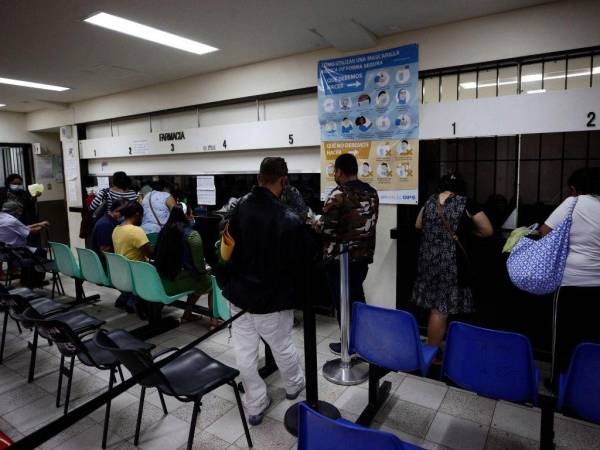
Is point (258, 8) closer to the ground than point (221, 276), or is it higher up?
higher up

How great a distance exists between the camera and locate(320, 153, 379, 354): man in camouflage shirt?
2887 millimetres

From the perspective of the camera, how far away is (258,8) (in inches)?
125

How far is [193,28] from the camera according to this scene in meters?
3.61

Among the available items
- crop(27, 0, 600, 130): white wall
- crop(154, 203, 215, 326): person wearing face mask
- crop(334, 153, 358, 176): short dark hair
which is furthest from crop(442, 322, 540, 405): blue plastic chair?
crop(27, 0, 600, 130): white wall

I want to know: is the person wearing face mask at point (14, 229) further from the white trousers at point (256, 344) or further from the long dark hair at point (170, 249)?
the white trousers at point (256, 344)

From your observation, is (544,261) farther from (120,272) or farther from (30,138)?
(30,138)

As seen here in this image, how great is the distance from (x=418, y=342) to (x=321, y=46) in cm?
317

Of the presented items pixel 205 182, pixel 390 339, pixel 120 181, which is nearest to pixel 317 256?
pixel 390 339

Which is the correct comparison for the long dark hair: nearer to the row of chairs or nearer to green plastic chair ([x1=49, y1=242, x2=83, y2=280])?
the row of chairs

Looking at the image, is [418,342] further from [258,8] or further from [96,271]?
[96,271]

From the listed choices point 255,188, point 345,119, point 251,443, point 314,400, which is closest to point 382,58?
point 345,119

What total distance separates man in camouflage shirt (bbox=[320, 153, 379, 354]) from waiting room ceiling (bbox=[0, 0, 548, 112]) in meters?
1.28

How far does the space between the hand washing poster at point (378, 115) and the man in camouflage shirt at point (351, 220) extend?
0.96 meters

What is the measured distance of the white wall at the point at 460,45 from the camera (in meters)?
3.08
